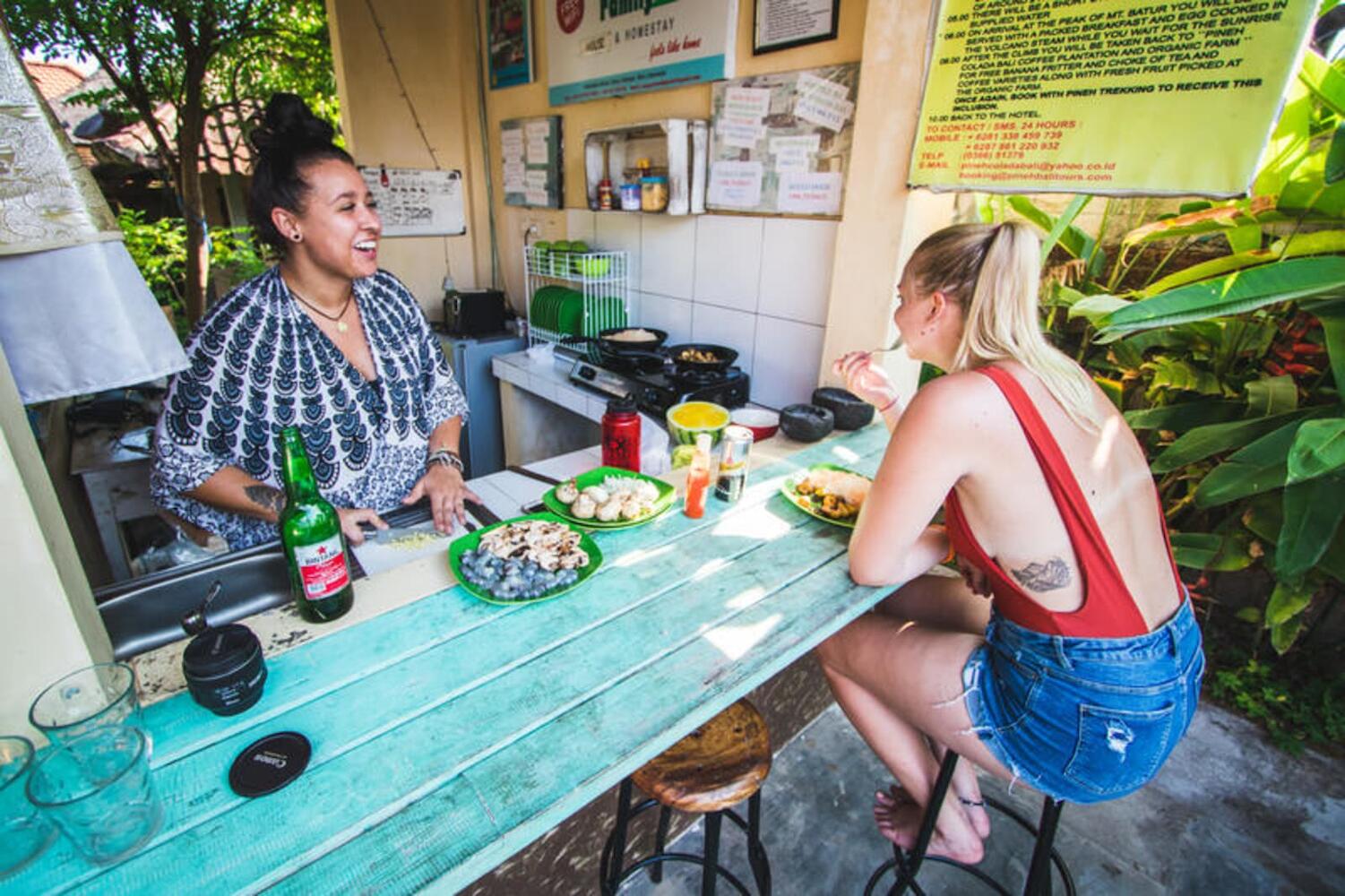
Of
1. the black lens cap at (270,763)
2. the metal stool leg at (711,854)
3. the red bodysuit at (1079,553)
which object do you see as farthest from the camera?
the metal stool leg at (711,854)

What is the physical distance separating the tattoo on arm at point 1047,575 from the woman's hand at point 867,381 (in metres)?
0.61

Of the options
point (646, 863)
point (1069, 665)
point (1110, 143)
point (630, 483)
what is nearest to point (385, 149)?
point (630, 483)

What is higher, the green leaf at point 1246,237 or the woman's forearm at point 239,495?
the green leaf at point 1246,237

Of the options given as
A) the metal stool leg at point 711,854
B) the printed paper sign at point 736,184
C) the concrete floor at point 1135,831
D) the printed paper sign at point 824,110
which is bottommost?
the concrete floor at point 1135,831

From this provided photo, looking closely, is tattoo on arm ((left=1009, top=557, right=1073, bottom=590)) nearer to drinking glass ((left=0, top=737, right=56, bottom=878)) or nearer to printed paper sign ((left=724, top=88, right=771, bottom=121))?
drinking glass ((left=0, top=737, right=56, bottom=878))

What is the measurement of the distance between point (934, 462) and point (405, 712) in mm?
1011

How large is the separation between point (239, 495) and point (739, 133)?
218 centimetres

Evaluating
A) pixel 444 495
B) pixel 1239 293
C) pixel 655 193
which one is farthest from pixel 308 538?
pixel 655 193

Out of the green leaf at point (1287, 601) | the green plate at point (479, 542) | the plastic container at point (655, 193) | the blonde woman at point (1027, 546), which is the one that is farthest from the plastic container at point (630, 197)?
the green leaf at point (1287, 601)

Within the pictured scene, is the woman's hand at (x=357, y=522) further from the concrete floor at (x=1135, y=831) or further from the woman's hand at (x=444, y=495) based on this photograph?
the concrete floor at (x=1135, y=831)

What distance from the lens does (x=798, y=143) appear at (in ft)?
7.83

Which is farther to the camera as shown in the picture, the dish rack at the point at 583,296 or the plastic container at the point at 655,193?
the dish rack at the point at 583,296

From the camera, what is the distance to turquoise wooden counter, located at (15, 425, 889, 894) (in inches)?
Answer: 29.0

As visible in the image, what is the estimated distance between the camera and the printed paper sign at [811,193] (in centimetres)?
233
